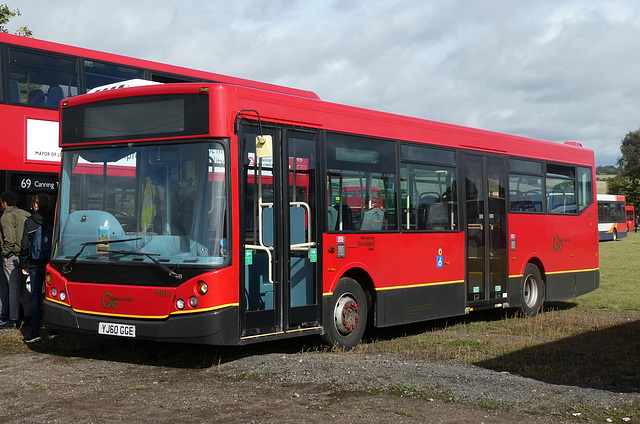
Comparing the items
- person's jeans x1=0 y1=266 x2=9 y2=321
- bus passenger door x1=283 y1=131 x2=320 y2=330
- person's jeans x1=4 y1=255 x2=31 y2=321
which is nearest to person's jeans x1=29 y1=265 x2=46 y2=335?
person's jeans x1=4 y1=255 x2=31 y2=321

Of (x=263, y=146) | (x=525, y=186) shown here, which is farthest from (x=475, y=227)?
(x=263, y=146)

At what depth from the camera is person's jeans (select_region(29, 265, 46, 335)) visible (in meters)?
11.8

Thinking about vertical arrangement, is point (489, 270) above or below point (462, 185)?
below

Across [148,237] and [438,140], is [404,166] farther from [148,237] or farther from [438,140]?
[148,237]

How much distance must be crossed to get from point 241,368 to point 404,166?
4691 millimetres

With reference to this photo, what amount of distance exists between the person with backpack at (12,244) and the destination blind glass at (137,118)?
2.50 metres

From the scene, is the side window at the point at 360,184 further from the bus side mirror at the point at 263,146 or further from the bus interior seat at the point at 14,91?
the bus interior seat at the point at 14,91

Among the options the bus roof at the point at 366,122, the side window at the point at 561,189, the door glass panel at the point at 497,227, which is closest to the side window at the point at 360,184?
the bus roof at the point at 366,122

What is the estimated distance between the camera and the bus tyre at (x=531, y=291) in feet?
53.1

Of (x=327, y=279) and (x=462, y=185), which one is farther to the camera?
(x=462, y=185)

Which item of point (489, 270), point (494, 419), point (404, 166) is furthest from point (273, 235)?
point (489, 270)

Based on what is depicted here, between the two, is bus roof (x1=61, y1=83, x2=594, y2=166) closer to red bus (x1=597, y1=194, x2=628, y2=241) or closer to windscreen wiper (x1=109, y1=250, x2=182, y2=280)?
windscreen wiper (x1=109, y1=250, x2=182, y2=280)

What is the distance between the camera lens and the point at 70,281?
396 inches

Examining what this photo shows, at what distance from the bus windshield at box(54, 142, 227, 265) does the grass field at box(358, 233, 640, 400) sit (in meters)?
3.27
